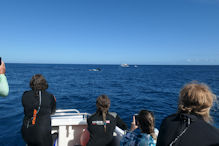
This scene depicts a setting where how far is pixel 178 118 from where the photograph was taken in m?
1.56

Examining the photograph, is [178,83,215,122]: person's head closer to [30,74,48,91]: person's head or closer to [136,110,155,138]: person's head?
Result: [136,110,155,138]: person's head

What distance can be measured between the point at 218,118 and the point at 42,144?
1160cm

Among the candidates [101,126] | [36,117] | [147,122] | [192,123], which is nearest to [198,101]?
[192,123]

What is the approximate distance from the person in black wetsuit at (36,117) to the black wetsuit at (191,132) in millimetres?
2305

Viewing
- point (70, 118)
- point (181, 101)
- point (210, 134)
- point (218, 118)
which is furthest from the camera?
point (218, 118)

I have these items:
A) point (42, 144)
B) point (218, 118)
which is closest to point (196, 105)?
point (42, 144)

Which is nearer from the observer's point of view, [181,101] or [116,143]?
[181,101]

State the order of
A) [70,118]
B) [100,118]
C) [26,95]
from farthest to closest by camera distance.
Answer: [70,118], [100,118], [26,95]

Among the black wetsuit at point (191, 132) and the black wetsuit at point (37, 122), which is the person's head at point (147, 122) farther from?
the black wetsuit at point (37, 122)

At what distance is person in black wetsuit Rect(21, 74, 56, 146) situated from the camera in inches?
106

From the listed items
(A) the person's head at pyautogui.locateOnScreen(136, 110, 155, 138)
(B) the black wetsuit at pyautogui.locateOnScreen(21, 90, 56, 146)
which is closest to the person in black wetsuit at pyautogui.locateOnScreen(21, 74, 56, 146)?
(B) the black wetsuit at pyautogui.locateOnScreen(21, 90, 56, 146)

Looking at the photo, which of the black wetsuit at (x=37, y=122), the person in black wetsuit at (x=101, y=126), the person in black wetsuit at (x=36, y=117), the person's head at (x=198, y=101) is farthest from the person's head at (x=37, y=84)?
the person's head at (x=198, y=101)

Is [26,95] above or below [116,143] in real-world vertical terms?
above

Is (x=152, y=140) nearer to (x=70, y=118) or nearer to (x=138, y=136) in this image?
(x=138, y=136)
